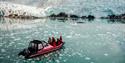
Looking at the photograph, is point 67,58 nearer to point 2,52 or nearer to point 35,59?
point 35,59

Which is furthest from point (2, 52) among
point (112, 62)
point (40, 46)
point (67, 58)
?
point (112, 62)

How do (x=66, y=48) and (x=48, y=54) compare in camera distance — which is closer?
(x=48, y=54)

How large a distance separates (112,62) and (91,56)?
487 cm

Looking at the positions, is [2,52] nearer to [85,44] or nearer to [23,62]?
[23,62]

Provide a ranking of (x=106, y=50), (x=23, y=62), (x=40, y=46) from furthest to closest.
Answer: (x=106, y=50) → (x=40, y=46) → (x=23, y=62)

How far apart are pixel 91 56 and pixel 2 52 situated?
1354 cm

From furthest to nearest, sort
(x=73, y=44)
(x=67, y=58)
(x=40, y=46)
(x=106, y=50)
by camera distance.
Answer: (x=73, y=44)
(x=106, y=50)
(x=40, y=46)
(x=67, y=58)

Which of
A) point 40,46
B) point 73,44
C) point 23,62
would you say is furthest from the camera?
point 73,44

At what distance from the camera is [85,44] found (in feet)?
196

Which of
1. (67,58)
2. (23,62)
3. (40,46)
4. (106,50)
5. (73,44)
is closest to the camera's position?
(23,62)

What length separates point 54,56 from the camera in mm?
48438

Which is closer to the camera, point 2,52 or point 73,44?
point 2,52

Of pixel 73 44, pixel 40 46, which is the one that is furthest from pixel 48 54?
pixel 73 44

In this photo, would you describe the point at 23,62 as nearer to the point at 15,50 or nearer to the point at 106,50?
the point at 15,50
